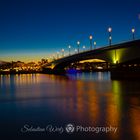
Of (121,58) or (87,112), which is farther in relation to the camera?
(121,58)

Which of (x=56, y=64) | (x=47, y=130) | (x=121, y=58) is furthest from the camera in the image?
(x=56, y=64)

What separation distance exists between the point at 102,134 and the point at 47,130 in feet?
9.62

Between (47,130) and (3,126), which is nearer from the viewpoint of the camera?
(47,130)

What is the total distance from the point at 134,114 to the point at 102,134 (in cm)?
570

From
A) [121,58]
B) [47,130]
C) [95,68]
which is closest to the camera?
[47,130]

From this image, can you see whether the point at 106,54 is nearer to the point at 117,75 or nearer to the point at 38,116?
the point at 117,75

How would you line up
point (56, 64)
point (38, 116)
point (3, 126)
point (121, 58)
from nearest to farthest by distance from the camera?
1. point (3, 126)
2. point (38, 116)
3. point (121, 58)
4. point (56, 64)

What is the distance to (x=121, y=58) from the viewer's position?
5584 centimetres

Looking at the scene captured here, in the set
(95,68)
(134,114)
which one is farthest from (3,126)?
(95,68)

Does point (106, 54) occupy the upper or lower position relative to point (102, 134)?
upper

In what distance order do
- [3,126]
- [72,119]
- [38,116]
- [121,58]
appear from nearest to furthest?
[3,126], [72,119], [38,116], [121,58]

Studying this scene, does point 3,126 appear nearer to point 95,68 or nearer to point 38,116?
point 38,116

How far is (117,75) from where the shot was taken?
60.3 m

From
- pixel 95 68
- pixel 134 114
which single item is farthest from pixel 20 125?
pixel 95 68
